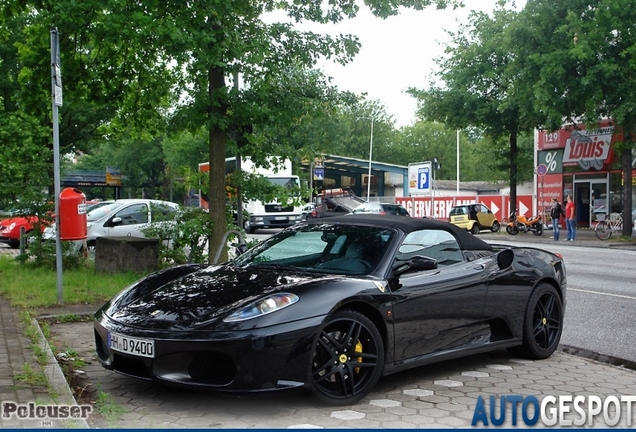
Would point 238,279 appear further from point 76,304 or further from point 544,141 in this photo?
point 544,141

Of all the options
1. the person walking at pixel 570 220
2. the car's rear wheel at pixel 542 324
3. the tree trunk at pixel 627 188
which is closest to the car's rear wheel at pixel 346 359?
the car's rear wheel at pixel 542 324

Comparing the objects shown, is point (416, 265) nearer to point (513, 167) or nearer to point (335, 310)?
point (335, 310)

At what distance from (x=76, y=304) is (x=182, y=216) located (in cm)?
274

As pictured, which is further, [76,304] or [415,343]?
[76,304]

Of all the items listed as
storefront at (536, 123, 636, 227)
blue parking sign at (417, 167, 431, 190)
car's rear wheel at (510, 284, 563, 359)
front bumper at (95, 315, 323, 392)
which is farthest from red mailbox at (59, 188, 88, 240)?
blue parking sign at (417, 167, 431, 190)

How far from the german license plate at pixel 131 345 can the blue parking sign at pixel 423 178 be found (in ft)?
95.8

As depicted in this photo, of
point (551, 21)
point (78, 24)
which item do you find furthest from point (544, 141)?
point (78, 24)

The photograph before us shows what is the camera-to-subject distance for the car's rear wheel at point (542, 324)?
246 inches

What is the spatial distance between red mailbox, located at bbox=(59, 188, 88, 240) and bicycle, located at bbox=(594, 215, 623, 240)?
21.7 metres

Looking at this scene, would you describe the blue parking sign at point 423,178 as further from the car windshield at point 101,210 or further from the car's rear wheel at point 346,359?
the car's rear wheel at point 346,359

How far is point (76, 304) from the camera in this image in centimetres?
875

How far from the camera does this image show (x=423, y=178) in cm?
3369

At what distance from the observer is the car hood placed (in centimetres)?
454

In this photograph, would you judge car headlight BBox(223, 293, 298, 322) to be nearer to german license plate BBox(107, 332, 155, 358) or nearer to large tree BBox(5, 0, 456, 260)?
german license plate BBox(107, 332, 155, 358)
